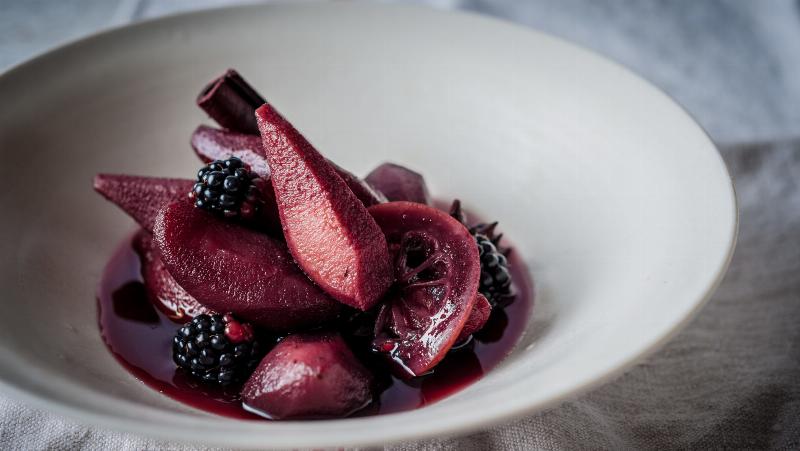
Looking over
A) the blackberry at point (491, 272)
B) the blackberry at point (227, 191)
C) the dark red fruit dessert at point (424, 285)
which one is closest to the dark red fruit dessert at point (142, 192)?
the blackberry at point (227, 191)

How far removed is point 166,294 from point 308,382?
22.7 inches

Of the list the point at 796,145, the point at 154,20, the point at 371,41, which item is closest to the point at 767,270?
the point at 796,145

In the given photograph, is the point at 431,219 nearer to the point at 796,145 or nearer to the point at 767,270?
the point at 767,270

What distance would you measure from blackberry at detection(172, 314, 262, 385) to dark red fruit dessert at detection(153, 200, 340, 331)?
0.14ft

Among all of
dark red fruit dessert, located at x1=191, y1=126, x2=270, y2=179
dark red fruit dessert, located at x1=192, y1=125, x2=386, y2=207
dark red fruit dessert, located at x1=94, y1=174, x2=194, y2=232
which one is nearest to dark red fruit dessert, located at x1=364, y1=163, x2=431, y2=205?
dark red fruit dessert, located at x1=192, y1=125, x2=386, y2=207

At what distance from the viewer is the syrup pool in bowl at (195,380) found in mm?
1516

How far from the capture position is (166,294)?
69.7 inches

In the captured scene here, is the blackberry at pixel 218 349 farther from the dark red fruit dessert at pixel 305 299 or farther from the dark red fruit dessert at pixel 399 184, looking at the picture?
the dark red fruit dessert at pixel 399 184

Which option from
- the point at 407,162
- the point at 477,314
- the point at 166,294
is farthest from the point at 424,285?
the point at 407,162

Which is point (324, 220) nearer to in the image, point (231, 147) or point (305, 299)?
point (305, 299)

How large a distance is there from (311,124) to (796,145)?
1.73 m

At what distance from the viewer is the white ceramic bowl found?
4.07 ft

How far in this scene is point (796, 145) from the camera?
2.61 meters

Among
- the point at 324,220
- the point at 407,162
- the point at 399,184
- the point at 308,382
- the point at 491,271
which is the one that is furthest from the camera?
the point at 407,162
